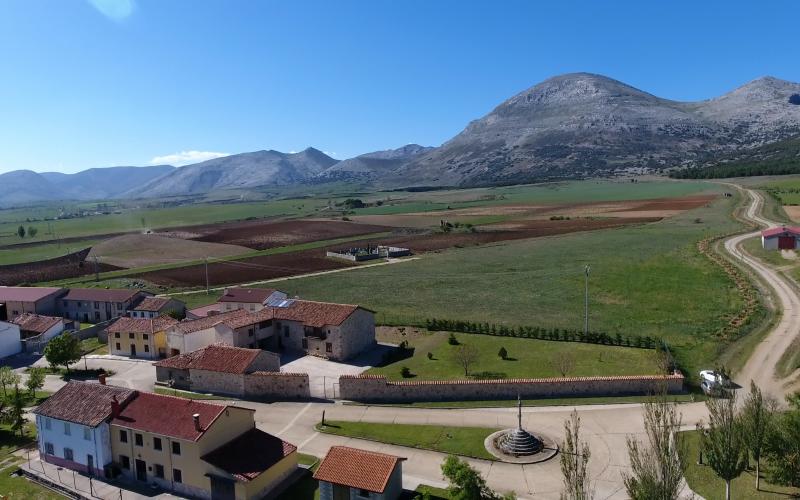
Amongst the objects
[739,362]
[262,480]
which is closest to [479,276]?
[739,362]

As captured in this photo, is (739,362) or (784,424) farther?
(739,362)

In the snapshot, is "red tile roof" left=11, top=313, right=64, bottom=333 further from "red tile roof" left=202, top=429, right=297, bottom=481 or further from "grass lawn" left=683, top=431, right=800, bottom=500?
"grass lawn" left=683, top=431, right=800, bottom=500

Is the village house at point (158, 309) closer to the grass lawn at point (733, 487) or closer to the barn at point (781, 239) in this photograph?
the grass lawn at point (733, 487)

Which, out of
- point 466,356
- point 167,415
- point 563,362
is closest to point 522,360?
point 563,362

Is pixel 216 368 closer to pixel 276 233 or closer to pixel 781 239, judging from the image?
pixel 781 239

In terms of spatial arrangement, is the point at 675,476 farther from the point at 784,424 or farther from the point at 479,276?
the point at 479,276

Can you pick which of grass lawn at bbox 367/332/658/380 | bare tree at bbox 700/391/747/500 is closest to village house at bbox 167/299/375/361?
grass lawn at bbox 367/332/658/380

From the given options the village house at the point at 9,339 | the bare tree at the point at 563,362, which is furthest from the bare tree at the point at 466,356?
the village house at the point at 9,339
